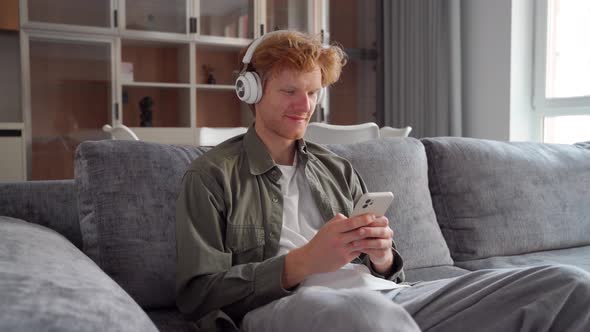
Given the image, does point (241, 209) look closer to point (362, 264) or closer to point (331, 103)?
point (362, 264)

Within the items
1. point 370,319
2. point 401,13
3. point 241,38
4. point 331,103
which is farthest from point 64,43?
point 370,319

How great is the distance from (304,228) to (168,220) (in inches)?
12.5

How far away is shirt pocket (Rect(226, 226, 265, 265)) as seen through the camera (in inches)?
45.5

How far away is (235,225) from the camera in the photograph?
1.16m

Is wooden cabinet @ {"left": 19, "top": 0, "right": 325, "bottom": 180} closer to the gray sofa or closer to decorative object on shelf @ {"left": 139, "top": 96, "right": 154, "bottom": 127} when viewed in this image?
decorative object on shelf @ {"left": 139, "top": 96, "right": 154, "bottom": 127}

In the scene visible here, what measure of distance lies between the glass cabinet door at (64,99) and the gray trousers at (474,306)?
320 cm

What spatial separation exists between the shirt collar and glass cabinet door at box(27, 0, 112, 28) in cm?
302

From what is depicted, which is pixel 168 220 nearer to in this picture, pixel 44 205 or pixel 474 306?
pixel 44 205

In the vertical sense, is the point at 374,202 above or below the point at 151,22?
below

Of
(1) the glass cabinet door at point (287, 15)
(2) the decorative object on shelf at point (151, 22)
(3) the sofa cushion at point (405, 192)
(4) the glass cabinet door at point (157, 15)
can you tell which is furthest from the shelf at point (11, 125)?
(3) the sofa cushion at point (405, 192)

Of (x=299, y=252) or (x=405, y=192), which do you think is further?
(x=405, y=192)

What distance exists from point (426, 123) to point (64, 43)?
8.58 feet

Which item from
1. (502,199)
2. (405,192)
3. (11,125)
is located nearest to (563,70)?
(502,199)

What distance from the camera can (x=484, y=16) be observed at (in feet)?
13.5
